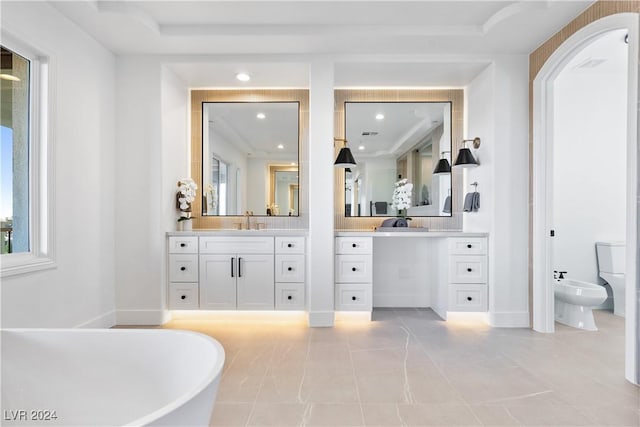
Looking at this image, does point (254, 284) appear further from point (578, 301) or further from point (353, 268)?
point (578, 301)

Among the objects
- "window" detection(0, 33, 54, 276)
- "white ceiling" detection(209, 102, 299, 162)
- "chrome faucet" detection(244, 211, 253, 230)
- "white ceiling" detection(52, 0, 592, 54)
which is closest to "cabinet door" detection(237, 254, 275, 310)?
"chrome faucet" detection(244, 211, 253, 230)

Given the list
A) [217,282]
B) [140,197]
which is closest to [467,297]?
[217,282]

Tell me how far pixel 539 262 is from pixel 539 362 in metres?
1.00

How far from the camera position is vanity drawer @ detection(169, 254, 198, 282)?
3479 millimetres

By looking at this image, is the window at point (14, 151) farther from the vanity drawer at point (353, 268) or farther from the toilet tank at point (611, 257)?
the toilet tank at point (611, 257)

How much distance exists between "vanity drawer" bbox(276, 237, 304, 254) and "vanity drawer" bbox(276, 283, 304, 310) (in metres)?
0.32

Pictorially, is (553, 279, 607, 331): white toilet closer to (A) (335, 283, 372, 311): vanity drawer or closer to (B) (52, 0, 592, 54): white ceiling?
(A) (335, 283, 372, 311): vanity drawer

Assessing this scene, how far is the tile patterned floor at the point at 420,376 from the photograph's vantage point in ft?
6.11

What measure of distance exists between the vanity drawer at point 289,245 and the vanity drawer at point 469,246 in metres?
1.45

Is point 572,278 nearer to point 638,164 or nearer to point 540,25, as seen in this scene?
point 638,164

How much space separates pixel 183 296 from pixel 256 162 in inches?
64.3

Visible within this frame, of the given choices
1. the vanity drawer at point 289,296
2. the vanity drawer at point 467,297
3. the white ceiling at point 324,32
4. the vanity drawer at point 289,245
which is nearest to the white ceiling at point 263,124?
the white ceiling at point 324,32

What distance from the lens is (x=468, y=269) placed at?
11.4 feet

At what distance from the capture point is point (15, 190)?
2479 millimetres
